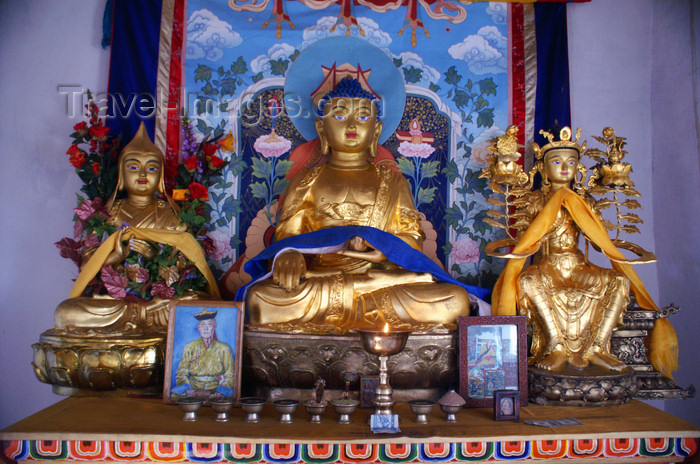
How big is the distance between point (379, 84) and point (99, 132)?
2116 mm

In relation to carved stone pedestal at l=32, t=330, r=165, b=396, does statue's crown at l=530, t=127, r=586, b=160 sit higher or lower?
higher

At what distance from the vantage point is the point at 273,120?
474 cm

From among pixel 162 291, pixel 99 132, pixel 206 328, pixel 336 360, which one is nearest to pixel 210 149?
pixel 99 132

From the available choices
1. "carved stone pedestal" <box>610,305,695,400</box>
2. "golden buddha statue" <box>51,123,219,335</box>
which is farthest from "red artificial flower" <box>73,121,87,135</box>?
"carved stone pedestal" <box>610,305,695,400</box>

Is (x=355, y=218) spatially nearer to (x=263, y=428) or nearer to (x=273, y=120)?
(x=273, y=120)

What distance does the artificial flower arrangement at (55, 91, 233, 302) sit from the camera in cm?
379

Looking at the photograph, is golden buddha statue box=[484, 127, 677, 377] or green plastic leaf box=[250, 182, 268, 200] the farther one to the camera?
green plastic leaf box=[250, 182, 268, 200]

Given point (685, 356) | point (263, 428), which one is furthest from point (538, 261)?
point (263, 428)

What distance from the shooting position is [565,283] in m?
3.68

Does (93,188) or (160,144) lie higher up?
(160,144)

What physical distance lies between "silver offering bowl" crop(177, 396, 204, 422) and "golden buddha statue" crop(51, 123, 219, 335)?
2.82ft

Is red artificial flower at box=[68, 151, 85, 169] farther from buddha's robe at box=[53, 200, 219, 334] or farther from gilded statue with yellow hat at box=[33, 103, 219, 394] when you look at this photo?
buddha's robe at box=[53, 200, 219, 334]

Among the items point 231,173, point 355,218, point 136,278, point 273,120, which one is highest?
point 273,120

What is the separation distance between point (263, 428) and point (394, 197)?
2.11m
